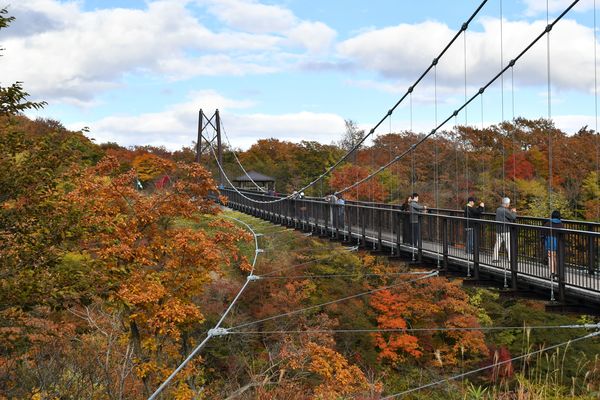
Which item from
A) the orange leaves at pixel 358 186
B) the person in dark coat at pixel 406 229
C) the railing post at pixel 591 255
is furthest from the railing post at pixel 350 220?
the orange leaves at pixel 358 186

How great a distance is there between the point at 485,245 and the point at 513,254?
3.30ft

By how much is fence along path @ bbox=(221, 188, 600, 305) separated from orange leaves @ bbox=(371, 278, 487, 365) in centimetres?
827

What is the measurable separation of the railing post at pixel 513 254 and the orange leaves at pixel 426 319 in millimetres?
15402

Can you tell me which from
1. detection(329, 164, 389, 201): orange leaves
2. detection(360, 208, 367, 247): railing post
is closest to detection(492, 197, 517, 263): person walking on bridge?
detection(360, 208, 367, 247): railing post

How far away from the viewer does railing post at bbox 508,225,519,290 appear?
870 cm

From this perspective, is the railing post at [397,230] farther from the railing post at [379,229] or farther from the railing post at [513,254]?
the railing post at [513,254]

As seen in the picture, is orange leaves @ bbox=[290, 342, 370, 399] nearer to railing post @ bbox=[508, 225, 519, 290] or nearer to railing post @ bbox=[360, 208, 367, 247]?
railing post @ bbox=[360, 208, 367, 247]

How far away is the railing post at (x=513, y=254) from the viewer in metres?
8.70

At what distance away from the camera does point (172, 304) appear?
15.8 meters

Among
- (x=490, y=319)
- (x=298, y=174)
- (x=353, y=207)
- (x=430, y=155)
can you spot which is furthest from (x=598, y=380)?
(x=298, y=174)

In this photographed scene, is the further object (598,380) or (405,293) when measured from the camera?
(405,293)

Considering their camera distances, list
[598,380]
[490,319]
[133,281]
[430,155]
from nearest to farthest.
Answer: [133,281] < [598,380] < [490,319] < [430,155]

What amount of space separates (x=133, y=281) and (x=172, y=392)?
327 cm

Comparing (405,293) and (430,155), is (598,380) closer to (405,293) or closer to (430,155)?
(405,293)
